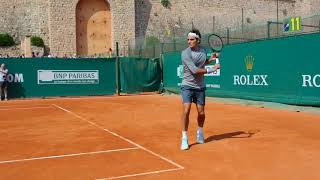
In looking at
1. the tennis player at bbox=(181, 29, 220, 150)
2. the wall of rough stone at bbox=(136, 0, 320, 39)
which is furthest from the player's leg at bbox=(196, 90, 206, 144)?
the wall of rough stone at bbox=(136, 0, 320, 39)

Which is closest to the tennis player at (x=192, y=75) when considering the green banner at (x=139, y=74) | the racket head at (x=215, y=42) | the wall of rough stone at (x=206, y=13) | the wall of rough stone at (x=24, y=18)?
the racket head at (x=215, y=42)

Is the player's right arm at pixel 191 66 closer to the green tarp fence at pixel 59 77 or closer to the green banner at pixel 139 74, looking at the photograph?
the green tarp fence at pixel 59 77

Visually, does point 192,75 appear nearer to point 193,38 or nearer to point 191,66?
point 191,66

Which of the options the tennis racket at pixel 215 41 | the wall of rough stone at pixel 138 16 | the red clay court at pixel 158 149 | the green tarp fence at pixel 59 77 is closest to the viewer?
the red clay court at pixel 158 149

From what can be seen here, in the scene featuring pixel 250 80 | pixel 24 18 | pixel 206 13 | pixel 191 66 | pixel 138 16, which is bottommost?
pixel 250 80

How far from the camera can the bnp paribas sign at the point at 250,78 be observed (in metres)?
16.4

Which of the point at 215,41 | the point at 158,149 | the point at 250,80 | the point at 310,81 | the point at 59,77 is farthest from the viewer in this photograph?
the point at 59,77

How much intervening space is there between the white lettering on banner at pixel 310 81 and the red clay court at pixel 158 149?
4.52 ft

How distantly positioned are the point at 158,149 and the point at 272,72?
906cm

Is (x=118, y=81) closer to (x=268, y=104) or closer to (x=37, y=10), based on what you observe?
(x=268, y=104)

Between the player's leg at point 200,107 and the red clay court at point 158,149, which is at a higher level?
the player's leg at point 200,107

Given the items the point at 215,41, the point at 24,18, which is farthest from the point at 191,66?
the point at 24,18

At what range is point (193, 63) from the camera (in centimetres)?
789

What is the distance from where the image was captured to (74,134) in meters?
10.1
